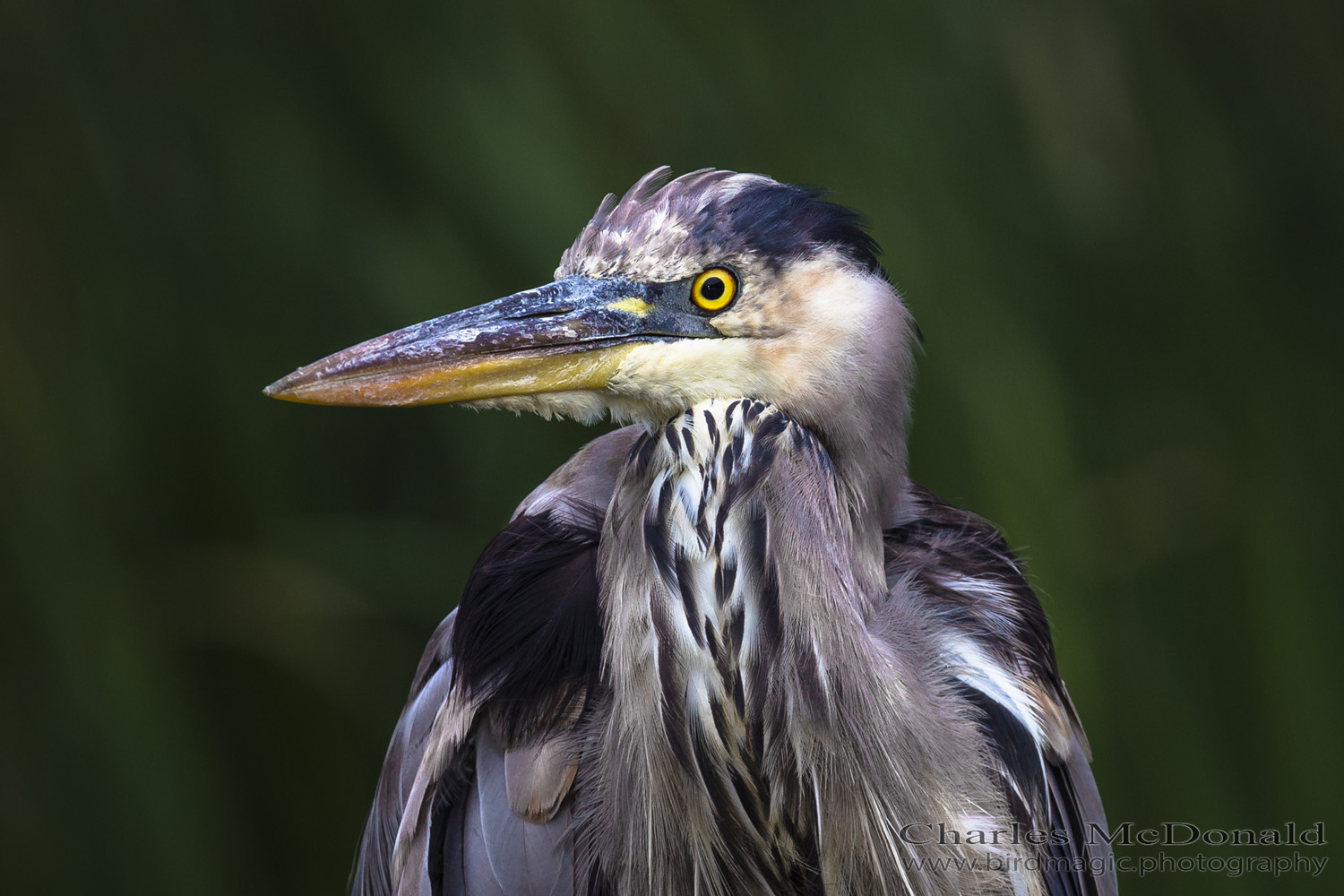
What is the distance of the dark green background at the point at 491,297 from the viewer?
1578mm

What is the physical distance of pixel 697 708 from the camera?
857 millimetres

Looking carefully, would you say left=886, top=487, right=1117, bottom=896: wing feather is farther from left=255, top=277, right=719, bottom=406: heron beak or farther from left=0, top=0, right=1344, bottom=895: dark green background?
left=0, top=0, right=1344, bottom=895: dark green background

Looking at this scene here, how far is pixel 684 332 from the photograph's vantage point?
35.7 inches

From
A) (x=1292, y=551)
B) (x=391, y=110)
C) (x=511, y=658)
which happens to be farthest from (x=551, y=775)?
(x=1292, y=551)

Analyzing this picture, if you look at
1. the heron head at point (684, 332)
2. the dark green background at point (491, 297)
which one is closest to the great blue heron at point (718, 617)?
the heron head at point (684, 332)

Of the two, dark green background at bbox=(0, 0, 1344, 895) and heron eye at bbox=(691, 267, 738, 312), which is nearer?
heron eye at bbox=(691, 267, 738, 312)

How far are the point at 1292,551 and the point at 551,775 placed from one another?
1403 mm

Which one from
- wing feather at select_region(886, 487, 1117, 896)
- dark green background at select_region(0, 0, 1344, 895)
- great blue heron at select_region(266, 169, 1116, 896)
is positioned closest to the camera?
great blue heron at select_region(266, 169, 1116, 896)

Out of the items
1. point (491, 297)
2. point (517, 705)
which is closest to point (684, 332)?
point (517, 705)

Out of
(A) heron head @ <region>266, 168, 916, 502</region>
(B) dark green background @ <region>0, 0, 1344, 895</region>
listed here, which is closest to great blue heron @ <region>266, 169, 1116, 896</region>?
(A) heron head @ <region>266, 168, 916, 502</region>

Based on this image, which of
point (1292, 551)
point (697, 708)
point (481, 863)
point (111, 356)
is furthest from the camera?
point (1292, 551)

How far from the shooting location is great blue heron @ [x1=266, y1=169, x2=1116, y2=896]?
2.80 ft

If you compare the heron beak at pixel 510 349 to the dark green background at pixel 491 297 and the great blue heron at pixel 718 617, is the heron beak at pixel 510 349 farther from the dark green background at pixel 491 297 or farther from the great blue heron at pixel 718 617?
the dark green background at pixel 491 297

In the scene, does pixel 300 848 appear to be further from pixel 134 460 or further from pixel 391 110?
pixel 391 110
